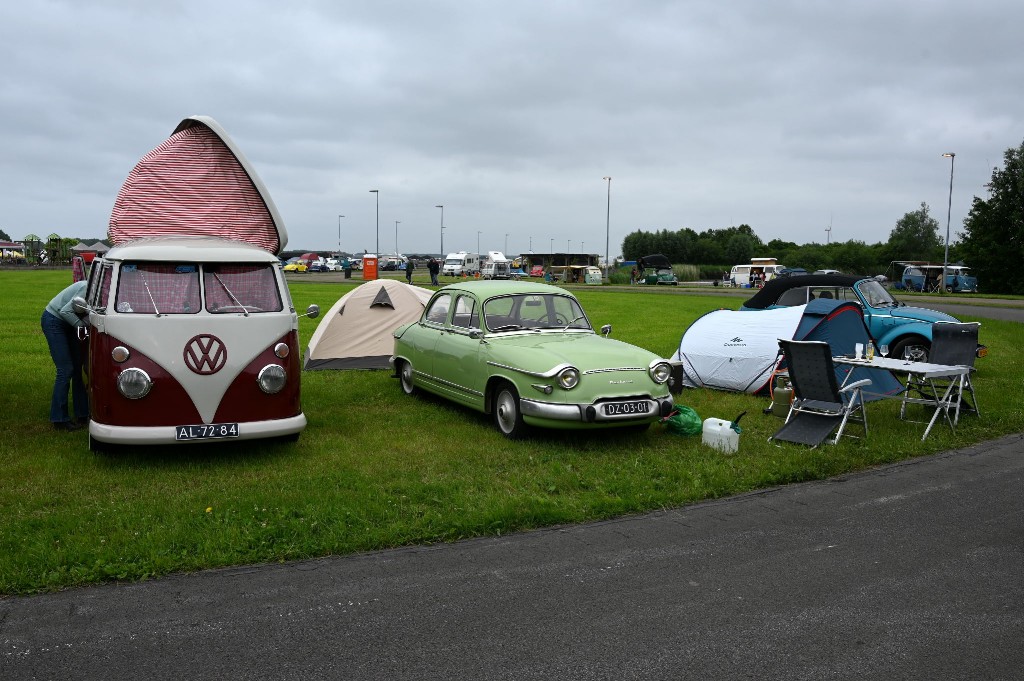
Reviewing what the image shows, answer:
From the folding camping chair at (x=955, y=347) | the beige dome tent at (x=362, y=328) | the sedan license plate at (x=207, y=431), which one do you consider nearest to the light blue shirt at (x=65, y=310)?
the sedan license plate at (x=207, y=431)

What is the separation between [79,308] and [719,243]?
356 ft

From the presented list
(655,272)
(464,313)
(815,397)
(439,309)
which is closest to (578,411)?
(464,313)

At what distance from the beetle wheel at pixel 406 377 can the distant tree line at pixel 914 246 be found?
49274 millimetres

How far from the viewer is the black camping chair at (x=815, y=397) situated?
8.39 metres

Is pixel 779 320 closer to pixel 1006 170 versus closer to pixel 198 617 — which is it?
pixel 198 617

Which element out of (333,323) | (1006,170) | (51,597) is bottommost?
(51,597)

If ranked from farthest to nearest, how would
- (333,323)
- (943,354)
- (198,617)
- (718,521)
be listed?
(333,323), (943,354), (718,521), (198,617)

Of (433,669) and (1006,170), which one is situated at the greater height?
(1006,170)

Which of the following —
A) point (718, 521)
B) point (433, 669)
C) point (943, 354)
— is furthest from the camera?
point (943, 354)

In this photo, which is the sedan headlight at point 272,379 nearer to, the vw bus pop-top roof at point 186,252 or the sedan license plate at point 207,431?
the sedan license plate at point 207,431

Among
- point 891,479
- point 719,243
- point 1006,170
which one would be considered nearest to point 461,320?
point 891,479

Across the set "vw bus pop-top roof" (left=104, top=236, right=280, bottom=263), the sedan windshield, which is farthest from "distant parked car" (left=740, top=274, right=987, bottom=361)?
"vw bus pop-top roof" (left=104, top=236, right=280, bottom=263)

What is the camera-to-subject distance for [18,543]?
513 centimetres

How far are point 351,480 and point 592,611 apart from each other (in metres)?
3.03
